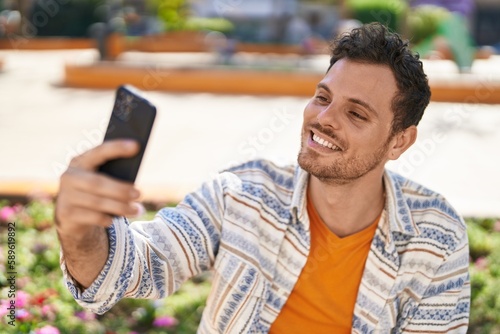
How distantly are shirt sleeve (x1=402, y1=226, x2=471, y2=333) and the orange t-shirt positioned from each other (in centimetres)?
21

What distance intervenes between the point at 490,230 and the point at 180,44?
13.9 meters

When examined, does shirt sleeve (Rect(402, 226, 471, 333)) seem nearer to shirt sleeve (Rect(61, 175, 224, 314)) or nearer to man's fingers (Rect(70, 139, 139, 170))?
shirt sleeve (Rect(61, 175, 224, 314))

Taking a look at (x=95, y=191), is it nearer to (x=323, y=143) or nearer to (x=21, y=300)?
(x=323, y=143)

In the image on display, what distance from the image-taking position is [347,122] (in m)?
2.02

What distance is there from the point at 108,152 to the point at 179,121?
7235 millimetres

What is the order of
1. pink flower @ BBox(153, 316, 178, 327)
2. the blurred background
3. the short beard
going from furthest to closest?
the blurred background < pink flower @ BBox(153, 316, 178, 327) < the short beard

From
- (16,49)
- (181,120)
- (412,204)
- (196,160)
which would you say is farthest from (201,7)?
(412,204)

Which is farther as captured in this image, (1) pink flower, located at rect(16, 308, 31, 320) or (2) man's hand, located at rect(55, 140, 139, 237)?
(1) pink flower, located at rect(16, 308, 31, 320)

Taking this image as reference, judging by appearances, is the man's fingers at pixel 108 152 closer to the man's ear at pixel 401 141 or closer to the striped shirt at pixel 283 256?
the striped shirt at pixel 283 256

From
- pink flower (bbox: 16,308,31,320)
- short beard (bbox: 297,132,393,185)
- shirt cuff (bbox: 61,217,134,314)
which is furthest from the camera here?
pink flower (bbox: 16,308,31,320)

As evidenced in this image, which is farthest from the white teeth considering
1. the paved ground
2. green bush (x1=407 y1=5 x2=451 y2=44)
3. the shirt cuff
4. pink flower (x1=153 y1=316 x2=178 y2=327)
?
green bush (x1=407 y1=5 x2=451 y2=44)

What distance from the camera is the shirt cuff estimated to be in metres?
1.56

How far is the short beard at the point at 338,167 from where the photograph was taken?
6.46 ft

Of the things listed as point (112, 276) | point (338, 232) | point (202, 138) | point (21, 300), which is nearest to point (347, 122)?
point (338, 232)
